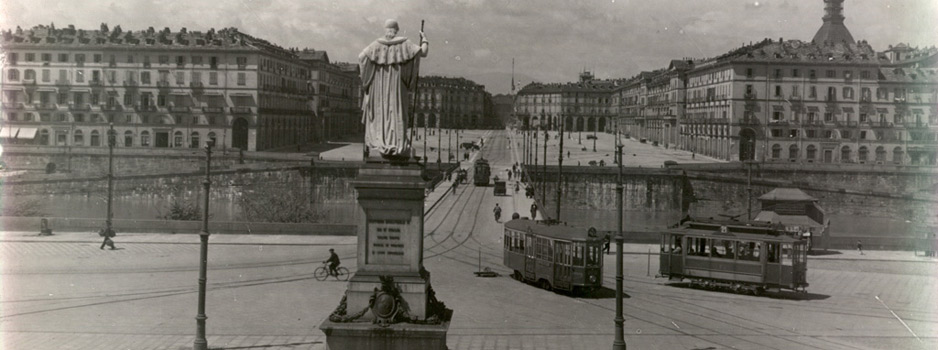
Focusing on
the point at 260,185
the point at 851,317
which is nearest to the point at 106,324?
the point at 851,317

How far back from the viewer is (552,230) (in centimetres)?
2908

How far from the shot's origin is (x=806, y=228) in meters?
41.8

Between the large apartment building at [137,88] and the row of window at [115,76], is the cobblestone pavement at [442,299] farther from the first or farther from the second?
the row of window at [115,76]

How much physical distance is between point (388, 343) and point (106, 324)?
10.7 metres

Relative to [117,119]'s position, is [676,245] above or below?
below

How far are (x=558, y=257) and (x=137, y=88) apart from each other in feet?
238

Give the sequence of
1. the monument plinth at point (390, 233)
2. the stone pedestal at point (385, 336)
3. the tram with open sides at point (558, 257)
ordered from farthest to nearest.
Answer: the tram with open sides at point (558, 257), the monument plinth at point (390, 233), the stone pedestal at point (385, 336)

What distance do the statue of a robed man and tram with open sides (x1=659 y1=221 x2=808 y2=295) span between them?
59.9 feet

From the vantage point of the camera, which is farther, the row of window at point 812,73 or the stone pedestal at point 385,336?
the row of window at point 812,73

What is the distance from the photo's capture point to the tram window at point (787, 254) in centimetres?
2881

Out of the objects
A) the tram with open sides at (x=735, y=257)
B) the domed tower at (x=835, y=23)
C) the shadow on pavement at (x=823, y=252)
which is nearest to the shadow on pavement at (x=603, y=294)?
the tram with open sides at (x=735, y=257)

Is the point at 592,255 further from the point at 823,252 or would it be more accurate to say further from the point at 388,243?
the point at 823,252

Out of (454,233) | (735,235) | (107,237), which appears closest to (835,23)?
(454,233)

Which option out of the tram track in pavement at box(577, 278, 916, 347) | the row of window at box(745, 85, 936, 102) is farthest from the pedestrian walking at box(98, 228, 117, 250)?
the row of window at box(745, 85, 936, 102)
